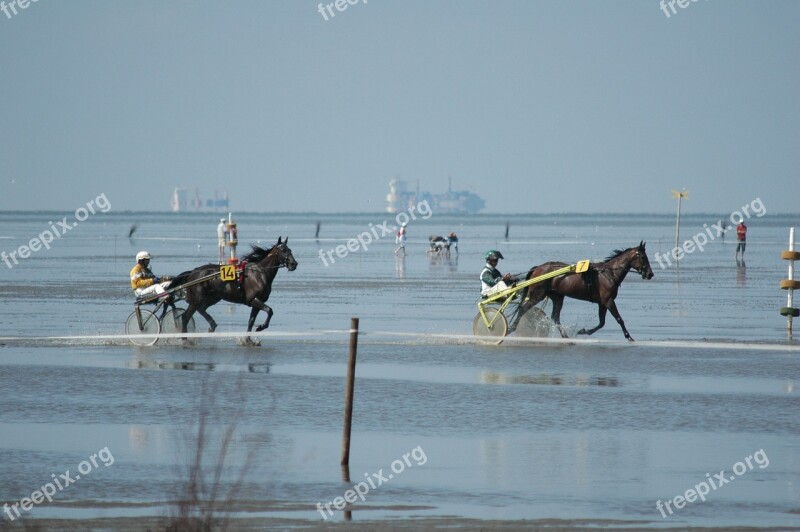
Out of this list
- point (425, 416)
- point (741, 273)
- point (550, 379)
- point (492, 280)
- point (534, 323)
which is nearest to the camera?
point (425, 416)

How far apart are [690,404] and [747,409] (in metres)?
0.66

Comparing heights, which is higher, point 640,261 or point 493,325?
point 640,261

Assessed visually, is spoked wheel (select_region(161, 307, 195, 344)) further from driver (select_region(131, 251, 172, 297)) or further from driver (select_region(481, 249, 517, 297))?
driver (select_region(481, 249, 517, 297))

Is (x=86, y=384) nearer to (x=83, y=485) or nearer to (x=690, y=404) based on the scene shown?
(x=83, y=485)

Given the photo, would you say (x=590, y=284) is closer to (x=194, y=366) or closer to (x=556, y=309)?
(x=556, y=309)

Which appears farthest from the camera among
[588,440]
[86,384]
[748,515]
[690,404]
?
[86,384]

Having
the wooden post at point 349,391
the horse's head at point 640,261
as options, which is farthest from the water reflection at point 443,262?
the wooden post at point 349,391

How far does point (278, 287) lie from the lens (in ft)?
122

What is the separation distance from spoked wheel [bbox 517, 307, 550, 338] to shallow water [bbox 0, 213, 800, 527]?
420 mm

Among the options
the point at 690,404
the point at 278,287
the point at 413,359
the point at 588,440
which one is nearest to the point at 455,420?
the point at 588,440

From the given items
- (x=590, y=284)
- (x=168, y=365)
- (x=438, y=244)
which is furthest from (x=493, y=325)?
(x=438, y=244)

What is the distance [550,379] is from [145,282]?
7.17 m

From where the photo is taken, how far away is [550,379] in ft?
55.4

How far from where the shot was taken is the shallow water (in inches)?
395
